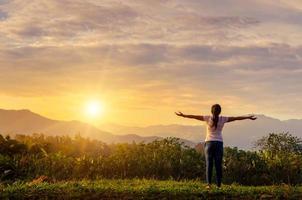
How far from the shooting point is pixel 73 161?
27078mm

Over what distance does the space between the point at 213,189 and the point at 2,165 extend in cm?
963

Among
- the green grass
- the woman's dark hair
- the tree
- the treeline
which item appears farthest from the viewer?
the tree

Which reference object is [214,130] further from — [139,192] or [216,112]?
[139,192]

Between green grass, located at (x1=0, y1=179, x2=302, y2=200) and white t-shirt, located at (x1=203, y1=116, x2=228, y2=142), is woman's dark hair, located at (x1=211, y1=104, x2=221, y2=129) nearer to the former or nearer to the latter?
white t-shirt, located at (x1=203, y1=116, x2=228, y2=142)

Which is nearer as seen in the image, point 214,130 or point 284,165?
point 214,130

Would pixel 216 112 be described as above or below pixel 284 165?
above

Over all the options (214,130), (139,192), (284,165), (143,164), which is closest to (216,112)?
(214,130)

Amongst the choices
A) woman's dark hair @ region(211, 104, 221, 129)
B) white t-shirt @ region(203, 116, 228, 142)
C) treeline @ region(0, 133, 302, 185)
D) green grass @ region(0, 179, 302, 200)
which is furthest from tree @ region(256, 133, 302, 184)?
woman's dark hair @ region(211, 104, 221, 129)

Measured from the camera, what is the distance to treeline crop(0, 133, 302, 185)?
26.5 metres

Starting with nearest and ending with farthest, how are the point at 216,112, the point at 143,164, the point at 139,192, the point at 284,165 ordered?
the point at 139,192 → the point at 216,112 → the point at 143,164 → the point at 284,165

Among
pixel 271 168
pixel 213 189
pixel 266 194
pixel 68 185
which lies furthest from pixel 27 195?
pixel 271 168

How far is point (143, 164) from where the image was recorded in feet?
88.9

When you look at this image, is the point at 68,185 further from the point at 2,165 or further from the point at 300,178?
the point at 300,178

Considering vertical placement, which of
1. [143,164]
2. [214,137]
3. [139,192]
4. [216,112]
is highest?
[216,112]
